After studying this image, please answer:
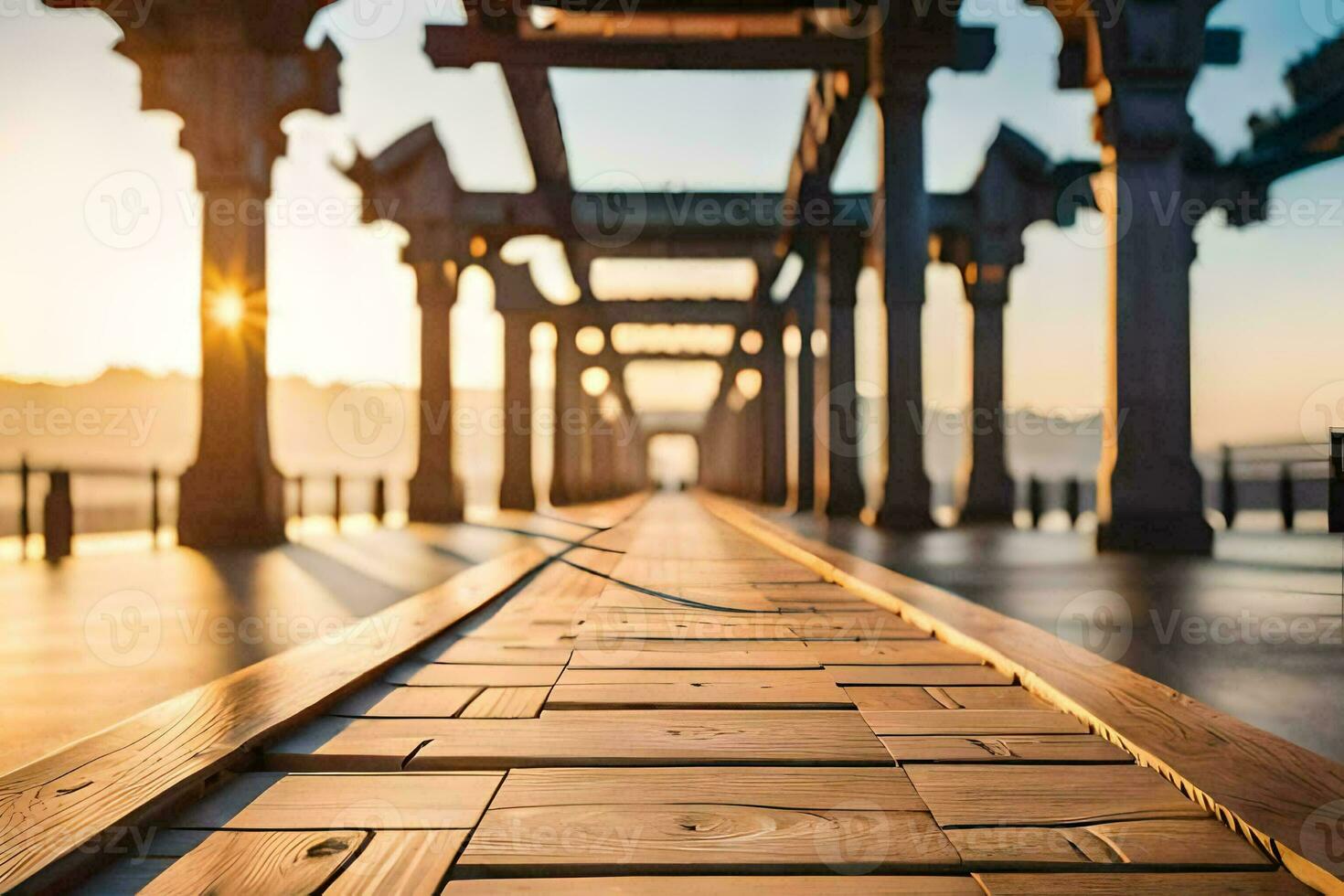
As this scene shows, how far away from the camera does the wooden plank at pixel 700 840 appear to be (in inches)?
63.2

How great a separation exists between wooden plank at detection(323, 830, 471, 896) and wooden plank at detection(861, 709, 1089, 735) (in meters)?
1.24

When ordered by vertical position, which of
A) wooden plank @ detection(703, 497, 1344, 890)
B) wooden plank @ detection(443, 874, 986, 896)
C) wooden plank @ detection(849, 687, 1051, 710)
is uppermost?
wooden plank @ detection(703, 497, 1344, 890)

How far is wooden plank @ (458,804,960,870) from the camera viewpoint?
5.27ft

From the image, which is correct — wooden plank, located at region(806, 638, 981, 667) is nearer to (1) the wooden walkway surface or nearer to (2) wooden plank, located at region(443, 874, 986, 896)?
(1) the wooden walkway surface

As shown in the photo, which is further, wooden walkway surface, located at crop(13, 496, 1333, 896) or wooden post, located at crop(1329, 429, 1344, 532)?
wooden post, located at crop(1329, 429, 1344, 532)

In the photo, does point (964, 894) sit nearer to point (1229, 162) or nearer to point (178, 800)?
point (178, 800)

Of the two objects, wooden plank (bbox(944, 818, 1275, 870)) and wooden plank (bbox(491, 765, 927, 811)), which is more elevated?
wooden plank (bbox(944, 818, 1275, 870))

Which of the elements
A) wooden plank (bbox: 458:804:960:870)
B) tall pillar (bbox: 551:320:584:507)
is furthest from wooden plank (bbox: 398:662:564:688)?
tall pillar (bbox: 551:320:584:507)

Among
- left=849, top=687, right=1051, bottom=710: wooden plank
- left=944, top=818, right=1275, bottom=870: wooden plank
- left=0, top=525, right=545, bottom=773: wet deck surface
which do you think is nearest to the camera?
left=944, top=818, right=1275, bottom=870: wooden plank

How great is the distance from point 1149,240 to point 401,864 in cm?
878

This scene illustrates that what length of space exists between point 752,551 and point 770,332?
16.7 metres

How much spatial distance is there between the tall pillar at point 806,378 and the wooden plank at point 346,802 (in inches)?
625

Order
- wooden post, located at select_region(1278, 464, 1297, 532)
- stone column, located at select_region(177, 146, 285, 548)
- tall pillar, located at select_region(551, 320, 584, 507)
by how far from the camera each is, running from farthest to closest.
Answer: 1. tall pillar, located at select_region(551, 320, 584, 507)
2. wooden post, located at select_region(1278, 464, 1297, 532)
3. stone column, located at select_region(177, 146, 285, 548)

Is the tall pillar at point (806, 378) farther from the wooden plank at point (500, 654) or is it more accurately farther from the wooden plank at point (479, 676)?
the wooden plank at point (479, 676)
